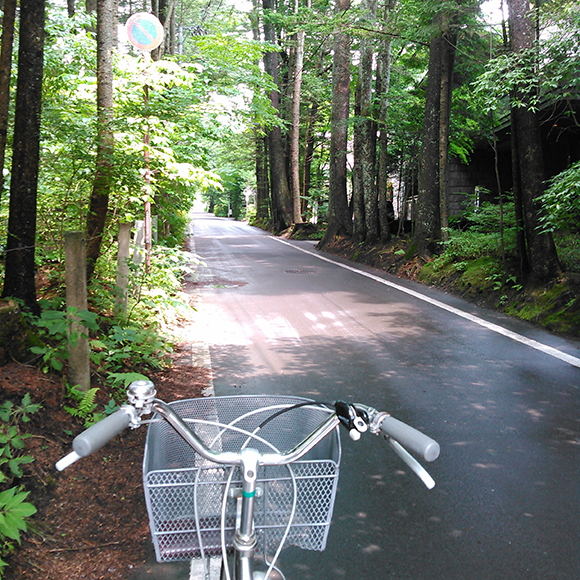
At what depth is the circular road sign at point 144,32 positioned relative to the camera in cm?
839

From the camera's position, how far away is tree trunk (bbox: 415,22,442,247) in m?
14.0

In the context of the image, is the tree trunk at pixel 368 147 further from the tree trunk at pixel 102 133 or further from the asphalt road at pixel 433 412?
the tree trunk at pixel 102 133

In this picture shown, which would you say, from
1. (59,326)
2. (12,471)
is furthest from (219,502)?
(59,326)

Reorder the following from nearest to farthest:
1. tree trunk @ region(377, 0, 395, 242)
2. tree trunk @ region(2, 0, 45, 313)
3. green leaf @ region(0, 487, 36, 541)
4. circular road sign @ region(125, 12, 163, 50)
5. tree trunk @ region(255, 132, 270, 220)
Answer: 1. green leaf @ region(0, 487, 36, 541)
2. tree trunk @ region(2, 0, 45, 313)
3. circular road sign @ region(125, 12, 163, 50)
4. tree trunk @ region(377, 0, 395, 242)
5. tree trunk @ region(255, 132, 270, 220)

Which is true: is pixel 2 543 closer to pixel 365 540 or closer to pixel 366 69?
pixel 365 540

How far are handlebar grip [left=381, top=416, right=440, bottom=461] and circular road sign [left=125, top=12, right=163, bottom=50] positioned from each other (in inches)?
321

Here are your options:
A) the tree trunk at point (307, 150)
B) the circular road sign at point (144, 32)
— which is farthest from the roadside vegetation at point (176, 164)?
the tree trunk at point (307, 150)

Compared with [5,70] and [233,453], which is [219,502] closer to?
[233,453]

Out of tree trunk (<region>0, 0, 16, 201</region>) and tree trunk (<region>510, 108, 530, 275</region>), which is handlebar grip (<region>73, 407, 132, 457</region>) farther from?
tree trunk (<region>510, 108, 530, 275</region>)

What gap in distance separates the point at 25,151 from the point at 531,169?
26.6 ft

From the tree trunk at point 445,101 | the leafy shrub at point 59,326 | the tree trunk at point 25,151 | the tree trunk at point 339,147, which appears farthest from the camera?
the tree trunk at point 339,147

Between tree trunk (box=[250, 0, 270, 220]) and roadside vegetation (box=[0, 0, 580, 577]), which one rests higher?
tree trunk (box=[250, 0, 270, 220])

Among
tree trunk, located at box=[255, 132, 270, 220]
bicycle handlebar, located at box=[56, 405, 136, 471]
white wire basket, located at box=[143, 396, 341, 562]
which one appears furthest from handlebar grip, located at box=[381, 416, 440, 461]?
tree trunk, located at box=[255, 132, 270, 220]

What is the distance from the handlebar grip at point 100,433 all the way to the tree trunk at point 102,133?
4.65 metres
